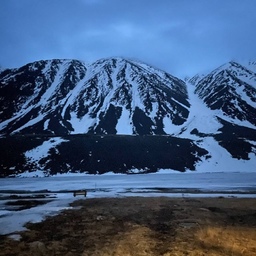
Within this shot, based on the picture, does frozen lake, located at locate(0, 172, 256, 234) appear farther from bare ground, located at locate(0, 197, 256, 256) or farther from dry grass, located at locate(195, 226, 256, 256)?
dry grass, located at locate(195, 226, 256, 256)

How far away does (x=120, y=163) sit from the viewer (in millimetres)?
106125

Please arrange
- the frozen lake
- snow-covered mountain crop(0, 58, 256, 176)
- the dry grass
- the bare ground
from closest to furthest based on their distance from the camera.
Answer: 1. the dry grass
2. the bare ground
3. the frozen lake
4. snow-covered mountain crop(0, 58, 256, 176)

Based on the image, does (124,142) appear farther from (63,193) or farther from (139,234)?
(139,234)

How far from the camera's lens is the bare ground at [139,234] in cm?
1230

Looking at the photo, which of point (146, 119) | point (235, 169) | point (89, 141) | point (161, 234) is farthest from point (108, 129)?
point (161, 234)

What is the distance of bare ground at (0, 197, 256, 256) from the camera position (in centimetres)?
1230

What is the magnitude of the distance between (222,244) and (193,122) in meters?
174

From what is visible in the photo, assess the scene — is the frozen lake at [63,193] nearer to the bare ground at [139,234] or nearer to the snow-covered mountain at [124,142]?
the bare ground at [139,234]

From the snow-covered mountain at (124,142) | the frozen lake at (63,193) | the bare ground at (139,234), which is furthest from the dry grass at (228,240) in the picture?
the snow-covered mountain at (124,142)

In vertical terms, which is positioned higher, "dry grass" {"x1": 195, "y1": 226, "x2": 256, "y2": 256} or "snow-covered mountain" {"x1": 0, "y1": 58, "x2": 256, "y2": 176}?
"snow-covered mountain" {"x1": 0, "y1": 58, "x2": 256, "y2": 176}

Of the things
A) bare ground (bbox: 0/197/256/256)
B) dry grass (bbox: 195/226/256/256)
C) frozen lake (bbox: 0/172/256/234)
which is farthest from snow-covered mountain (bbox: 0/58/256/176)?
dry grass (bbox: 195/226/256/256)

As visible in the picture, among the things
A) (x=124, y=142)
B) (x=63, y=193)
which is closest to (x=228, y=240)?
(x=63, y=193)

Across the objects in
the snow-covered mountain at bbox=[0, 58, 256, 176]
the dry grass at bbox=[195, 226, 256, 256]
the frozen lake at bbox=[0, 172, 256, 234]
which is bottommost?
the dry grass at bbox=[195, 226, 256, 256]

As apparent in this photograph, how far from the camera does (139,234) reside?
50.7 ft
